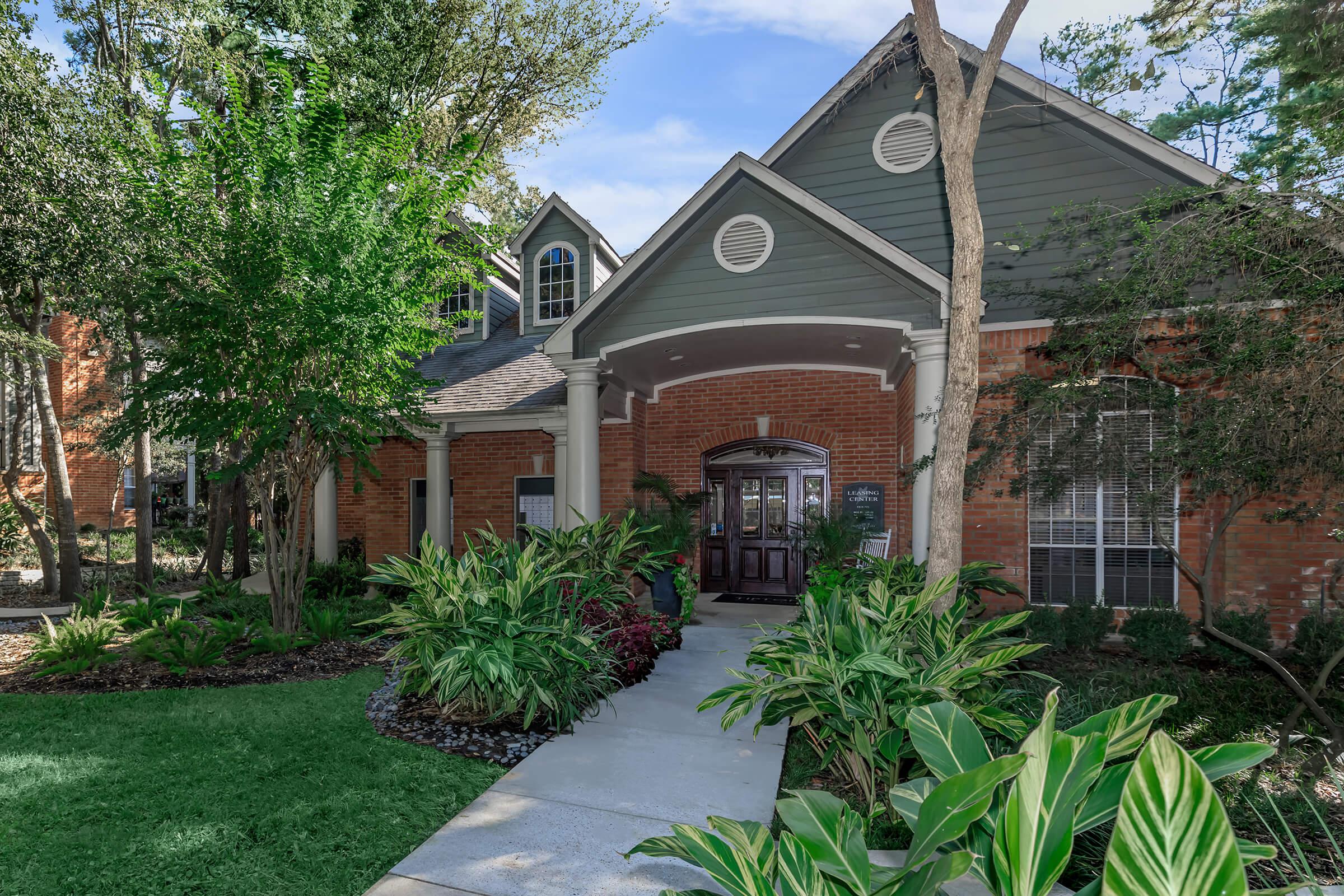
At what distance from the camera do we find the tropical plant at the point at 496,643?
15.6 feet

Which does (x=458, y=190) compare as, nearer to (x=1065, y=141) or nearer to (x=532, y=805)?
(x=532, y=805)

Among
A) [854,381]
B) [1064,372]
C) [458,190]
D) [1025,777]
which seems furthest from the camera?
[854,381]

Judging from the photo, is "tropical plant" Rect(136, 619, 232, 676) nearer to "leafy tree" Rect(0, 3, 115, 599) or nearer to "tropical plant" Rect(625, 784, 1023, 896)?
"leafy tree" Rect(0, 3, 115, 599)

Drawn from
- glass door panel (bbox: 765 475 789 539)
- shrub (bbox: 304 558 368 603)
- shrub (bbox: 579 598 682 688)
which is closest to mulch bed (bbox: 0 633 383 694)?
shrub (bbox: 579 598 682 688)

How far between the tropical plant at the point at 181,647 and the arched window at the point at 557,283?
25.6 ft

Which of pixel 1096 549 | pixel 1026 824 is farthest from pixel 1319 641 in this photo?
pixel 1026 824

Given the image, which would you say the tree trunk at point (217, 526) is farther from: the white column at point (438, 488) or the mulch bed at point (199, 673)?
the mulch bed at point (199, 673)

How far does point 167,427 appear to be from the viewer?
21.5 ft

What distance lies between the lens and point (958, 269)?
5.16 m

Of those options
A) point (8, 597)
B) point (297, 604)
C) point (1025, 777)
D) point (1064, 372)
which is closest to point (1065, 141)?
point (1064, 372)

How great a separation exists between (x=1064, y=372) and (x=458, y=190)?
20.9 ft

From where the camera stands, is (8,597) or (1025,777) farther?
(8,597)

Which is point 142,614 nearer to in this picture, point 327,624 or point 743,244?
point 327,624

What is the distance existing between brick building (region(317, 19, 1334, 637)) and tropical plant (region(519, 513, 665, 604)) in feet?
Result: 2.79
